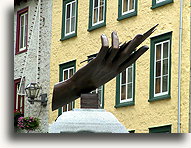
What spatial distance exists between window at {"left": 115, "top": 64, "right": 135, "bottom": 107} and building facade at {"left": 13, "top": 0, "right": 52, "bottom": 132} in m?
0.53

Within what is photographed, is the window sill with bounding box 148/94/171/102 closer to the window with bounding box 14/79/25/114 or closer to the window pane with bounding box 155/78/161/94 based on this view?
the window pane with bounding box 155/78/161/94

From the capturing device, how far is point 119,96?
9.99m

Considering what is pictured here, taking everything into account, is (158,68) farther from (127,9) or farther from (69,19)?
(69,19)

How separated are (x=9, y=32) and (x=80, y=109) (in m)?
0.90

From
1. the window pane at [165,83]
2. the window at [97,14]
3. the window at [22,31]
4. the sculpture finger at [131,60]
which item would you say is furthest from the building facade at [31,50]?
the window pane at [165,83]

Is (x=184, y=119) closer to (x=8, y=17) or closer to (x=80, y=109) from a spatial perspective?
(x=80, y=109)

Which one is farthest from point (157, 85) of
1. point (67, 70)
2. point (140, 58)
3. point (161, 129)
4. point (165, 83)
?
point (67, 70)

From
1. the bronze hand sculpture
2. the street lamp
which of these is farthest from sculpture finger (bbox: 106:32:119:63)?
the street lamp

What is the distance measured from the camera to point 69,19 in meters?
10.3

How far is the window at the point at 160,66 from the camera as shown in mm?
9742

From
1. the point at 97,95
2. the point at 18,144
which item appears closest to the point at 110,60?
the point at 97,95

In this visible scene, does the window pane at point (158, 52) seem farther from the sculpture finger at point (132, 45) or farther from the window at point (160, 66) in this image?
the sculpture finger at point (132, 45)

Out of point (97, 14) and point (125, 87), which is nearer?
point (125, 87)

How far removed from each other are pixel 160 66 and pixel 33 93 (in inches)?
38.0
